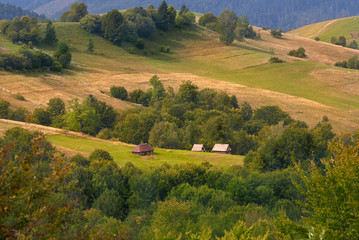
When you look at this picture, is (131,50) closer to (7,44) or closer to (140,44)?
(140,44)

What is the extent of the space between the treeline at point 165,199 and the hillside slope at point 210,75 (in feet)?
131

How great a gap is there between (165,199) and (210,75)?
80.8 meters

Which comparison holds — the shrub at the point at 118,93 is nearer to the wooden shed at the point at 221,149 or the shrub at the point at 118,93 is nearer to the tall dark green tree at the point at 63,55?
the tall dark green tree at the point at 63,55

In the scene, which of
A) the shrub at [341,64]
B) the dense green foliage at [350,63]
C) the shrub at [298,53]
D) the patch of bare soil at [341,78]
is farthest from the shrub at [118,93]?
the dense green foliage at [350,63]

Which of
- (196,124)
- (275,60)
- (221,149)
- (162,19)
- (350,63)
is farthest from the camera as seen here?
(162,19)

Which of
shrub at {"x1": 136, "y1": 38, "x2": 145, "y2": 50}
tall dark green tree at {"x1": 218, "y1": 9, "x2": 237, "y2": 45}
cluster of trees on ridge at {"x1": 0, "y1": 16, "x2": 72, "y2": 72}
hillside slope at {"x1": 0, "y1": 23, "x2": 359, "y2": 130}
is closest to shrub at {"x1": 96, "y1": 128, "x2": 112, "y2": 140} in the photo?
hillside slope at {"x1": 0, "y1": 23, "x2": 359, "y2": 130}

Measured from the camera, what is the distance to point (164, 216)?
2581 cm

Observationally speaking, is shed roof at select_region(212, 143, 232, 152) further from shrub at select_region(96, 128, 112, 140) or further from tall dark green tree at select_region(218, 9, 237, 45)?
tall dark green tree at select_region(218, 9, 237, 45)

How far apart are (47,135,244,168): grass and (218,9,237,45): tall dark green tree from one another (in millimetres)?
99532

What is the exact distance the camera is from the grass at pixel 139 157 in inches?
1772

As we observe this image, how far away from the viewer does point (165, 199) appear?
33.1 m

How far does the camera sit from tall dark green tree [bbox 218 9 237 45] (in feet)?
470

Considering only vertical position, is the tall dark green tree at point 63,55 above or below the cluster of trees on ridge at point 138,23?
below

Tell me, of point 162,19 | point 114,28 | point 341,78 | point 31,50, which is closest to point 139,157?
point 31,50
